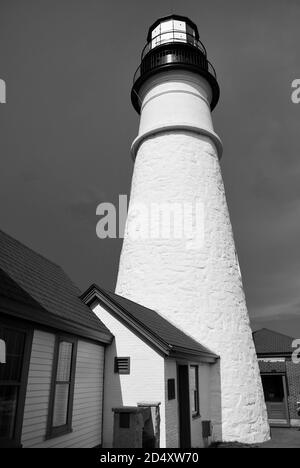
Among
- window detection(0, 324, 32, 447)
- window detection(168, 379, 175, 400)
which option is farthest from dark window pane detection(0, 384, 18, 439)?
window detection(168, 379, 175, 400)

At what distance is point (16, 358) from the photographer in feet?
20.4

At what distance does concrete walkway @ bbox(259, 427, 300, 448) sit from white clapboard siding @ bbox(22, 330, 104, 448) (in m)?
5.97

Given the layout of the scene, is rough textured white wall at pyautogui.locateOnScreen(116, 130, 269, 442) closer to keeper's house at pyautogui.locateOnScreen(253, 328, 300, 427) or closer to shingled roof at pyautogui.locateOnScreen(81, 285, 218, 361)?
shingled roof at pyautogui.locateOnScreen(81, 285, 218, 361)

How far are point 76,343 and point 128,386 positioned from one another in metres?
2.25

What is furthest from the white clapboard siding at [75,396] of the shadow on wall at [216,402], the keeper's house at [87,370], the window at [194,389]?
the shadow on wall at [216,402]

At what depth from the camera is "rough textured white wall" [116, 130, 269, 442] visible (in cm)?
1217

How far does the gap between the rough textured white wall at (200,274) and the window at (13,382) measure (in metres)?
7.13

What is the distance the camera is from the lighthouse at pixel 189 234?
12336 millimetres

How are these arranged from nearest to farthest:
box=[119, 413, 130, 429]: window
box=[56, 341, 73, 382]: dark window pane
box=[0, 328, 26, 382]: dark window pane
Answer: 1. box=[0, 328, 26, 382]: dark window pane
2. box=[119, 413, 130, 429]: window
3. box=[56, 341, 73, 382]: dark window pane

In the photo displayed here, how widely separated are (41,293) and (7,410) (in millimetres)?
2512

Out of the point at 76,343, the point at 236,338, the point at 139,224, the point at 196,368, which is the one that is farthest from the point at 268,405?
the point at 76,343

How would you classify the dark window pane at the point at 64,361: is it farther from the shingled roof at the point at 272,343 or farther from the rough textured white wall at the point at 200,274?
the shingled roof at the point at 272,343
